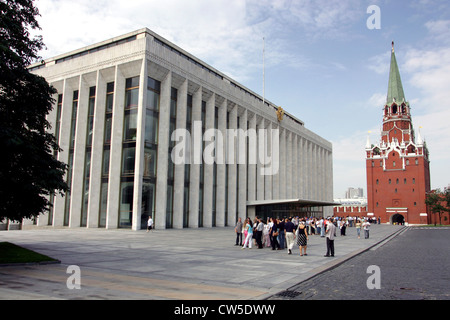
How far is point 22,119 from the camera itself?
1383 centimetres

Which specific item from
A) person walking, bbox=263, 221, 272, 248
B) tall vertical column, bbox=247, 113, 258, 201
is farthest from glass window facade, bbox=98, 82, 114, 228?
tall vertical column, bbox=247, 113, 258, 201

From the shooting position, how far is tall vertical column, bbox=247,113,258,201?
164 ft

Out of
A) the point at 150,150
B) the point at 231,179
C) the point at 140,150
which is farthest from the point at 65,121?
the point at 231,179

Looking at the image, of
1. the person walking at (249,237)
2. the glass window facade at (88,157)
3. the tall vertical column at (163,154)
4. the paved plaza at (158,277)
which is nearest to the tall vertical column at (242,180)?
the tall vertical column at (163,154)

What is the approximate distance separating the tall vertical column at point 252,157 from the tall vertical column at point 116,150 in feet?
69.8

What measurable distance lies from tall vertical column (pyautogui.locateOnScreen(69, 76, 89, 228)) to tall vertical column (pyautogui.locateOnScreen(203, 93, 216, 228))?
44.7 ft

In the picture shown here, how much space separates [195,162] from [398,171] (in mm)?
80092

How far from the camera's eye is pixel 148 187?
112 feet

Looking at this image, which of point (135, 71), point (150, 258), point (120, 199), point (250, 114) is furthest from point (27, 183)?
point (250, 114)

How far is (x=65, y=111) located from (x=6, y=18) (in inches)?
1118

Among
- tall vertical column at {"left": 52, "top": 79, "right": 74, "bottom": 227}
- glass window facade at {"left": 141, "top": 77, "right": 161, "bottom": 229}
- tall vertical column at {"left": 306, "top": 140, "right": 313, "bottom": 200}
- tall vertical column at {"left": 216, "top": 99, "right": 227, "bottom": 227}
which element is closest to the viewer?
glass window facade at {"left": 141, "top": 77, "right": 161, "bottom": 229}

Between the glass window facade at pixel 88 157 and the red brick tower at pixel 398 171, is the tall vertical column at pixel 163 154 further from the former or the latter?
the red brick tower at pixel 398 171

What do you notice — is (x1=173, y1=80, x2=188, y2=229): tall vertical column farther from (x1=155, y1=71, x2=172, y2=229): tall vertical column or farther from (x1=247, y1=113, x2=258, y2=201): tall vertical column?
(x1=247, y1=113, x2=258, y2=201): tall vertical column
